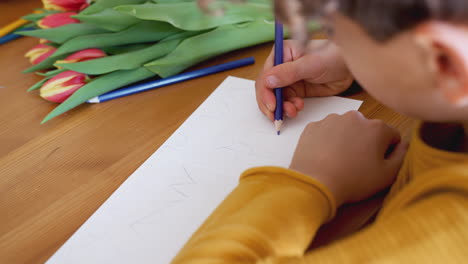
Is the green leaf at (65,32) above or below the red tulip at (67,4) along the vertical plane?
below

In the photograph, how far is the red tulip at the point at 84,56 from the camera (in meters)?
0.73

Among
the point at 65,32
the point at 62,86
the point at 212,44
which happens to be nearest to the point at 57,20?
the point at 65,32

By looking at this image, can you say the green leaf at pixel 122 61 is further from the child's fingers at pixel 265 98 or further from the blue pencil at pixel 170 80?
the child's fingers at pixel 265 98

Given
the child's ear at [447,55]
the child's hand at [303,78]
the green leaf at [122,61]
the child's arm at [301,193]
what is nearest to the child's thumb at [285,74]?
the child's hand at [303,78]

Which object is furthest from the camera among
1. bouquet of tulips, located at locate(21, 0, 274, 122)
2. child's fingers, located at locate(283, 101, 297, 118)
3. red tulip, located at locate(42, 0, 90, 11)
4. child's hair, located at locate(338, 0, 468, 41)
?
red tulip, located at locate(42, 0, 90, 11)

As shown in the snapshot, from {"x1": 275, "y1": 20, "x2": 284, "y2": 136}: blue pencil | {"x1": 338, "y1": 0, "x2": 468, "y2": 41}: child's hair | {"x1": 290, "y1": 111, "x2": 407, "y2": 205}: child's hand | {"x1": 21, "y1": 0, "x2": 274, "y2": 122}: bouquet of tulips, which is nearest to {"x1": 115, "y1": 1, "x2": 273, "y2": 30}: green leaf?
{"x1": 21, "y1": 0, "x2": 274, "y2": 122}: bouquet of tulips

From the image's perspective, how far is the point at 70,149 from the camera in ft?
2.05

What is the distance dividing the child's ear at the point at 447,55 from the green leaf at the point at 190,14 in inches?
17.1

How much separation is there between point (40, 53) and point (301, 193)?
591 millimetres

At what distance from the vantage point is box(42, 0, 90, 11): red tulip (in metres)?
0.83

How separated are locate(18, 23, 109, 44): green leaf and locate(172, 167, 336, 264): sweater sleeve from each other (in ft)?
1.45

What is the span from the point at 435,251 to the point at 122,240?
0.31 meters

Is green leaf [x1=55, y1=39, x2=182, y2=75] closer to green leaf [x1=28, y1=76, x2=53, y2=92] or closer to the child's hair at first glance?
green leaf [x1=28, y1=76, x2=53, y2=92]

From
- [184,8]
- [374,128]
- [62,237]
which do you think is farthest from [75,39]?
[374,128]
